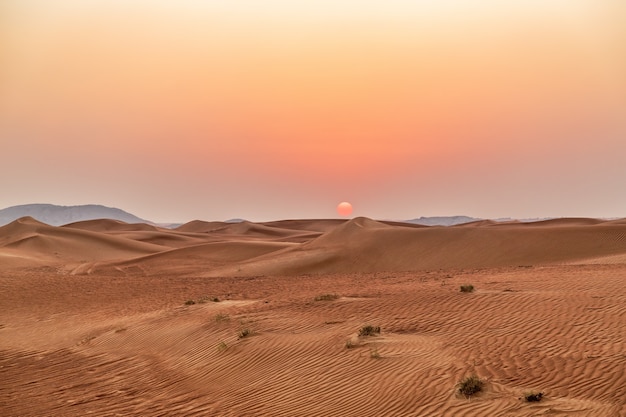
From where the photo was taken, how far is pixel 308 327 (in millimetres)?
13766

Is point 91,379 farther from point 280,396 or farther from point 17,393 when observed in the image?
point 280,396

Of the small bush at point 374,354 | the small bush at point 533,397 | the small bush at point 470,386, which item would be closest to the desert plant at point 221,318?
the small bush at point 374,354

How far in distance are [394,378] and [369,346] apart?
6.25 feet

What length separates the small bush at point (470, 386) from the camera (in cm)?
823

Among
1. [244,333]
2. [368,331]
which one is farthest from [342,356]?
[244,333]

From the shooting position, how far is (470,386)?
827cm

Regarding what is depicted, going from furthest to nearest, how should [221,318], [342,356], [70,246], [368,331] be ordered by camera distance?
1. [70,246]
2. [221,318]
3. [368,331]
4. [342,356]

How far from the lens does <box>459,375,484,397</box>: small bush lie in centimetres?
823

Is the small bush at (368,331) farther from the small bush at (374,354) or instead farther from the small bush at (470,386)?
the small bush at (470,386)

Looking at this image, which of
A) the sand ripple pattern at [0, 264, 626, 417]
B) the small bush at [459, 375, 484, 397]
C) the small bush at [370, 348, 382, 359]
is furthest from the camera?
the small bush at [370, 348, 382, 359]

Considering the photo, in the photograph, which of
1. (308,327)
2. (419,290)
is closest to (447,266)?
(419,290)

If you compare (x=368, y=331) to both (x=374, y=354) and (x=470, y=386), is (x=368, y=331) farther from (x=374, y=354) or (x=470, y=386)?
(x=470, y=386)

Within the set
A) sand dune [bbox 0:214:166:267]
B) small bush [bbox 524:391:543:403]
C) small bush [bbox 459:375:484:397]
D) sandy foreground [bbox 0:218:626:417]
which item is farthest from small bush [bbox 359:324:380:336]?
sand dune [bbox 0:214:166:267]

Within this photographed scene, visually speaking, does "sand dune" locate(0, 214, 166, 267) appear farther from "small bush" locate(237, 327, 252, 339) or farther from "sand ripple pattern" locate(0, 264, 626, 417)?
"small bush" locate(237, 327, 252, 339)
